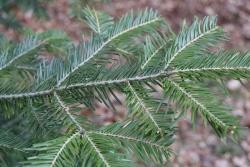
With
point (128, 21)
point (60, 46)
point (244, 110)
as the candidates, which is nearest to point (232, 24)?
point (244, 110)

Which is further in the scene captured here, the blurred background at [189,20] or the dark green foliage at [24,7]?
the blurred background at [189,20]

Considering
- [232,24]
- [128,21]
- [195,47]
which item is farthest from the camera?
[232,24]

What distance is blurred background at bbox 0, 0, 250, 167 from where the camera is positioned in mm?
1864

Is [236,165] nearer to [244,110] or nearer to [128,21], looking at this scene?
[244,110]

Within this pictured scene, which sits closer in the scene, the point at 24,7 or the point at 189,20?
the point at 24,7

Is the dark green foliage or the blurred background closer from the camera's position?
A: the dark green foliage

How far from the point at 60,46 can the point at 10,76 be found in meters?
0.36

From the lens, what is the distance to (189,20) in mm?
4340

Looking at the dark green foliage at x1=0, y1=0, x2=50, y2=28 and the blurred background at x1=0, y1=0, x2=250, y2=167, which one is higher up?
the dark green foliage at x1=0, y1=0, x2=50, y2=28

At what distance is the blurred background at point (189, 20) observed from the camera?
1.86 metres

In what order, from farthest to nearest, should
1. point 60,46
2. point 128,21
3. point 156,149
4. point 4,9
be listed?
point 4,9 → point 60,46 → point 128,21 → point 156,149

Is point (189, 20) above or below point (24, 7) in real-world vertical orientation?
below

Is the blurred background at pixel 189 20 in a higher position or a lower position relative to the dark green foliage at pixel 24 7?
lower

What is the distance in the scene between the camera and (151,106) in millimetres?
804
